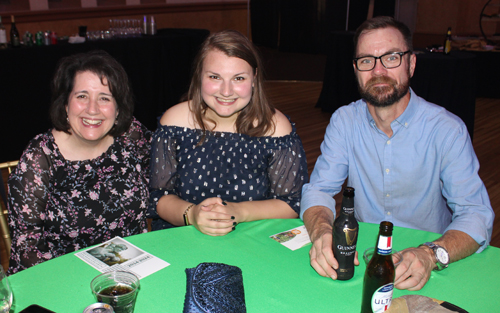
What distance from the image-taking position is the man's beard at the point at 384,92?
5.93ft

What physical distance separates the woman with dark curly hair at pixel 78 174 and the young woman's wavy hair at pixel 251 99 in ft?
1.05

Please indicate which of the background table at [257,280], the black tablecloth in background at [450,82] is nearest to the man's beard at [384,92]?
the background table at [257,280]

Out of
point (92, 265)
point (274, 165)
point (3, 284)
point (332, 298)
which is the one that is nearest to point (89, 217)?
point (92, 265)

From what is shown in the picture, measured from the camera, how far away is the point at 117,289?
3.64 feet

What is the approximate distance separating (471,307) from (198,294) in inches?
28.7

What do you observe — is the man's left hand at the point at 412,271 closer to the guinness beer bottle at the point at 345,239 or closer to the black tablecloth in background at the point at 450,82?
the guinness beer bottle at the point at 345,239

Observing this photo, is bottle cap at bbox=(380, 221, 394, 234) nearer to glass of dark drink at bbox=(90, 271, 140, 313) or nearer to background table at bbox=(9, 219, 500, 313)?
background table at bbox=(9, 219, 500, 313)

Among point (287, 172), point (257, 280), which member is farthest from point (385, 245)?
point (287, 172)

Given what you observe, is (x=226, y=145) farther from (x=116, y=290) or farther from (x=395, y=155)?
(x=116, y=290)

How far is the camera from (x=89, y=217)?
192 centimetres

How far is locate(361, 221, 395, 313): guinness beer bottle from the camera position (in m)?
1.02

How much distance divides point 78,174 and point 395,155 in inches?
54.5

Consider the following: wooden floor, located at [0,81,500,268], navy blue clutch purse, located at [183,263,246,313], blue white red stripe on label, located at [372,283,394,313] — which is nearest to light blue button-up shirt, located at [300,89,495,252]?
navy blue clutch purse, located at [183,263,246,313]

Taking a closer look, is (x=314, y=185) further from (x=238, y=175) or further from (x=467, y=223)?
(x=467, y=223)
